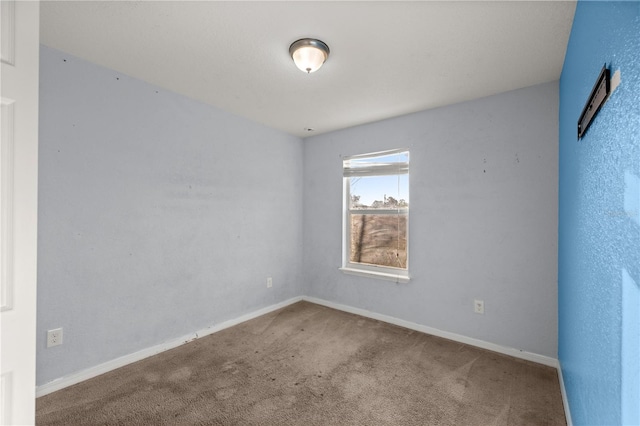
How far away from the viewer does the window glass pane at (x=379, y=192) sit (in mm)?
3295

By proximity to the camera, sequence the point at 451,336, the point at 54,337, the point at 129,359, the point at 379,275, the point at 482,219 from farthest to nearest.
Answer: the point at 379,275 → the point at 451,336 → the point at 482,219 → the point at 129,359 → the point at 54,337

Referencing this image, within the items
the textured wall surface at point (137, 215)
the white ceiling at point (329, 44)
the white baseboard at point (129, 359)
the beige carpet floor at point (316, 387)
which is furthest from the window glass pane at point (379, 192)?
the white baseboard at point (129, 359)

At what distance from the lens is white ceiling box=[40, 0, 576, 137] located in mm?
1587

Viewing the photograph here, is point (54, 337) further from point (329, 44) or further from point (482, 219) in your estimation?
point (482, 219)

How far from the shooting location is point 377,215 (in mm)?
3529

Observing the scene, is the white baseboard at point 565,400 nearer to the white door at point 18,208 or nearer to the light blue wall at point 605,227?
the light blue wall at point 605,227

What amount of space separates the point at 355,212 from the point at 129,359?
2.71m

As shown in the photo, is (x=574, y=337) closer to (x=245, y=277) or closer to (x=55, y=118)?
(x=245, y=277)

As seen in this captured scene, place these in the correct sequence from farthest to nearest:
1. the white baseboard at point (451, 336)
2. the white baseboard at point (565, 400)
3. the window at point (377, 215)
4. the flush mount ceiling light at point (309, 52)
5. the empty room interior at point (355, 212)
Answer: the window at point (377, 215), the white baseboard at point (451, 336), the flush mount ceiling light at point (309, 52), the white baseboard at point (565, 400), the empty room interior at point (355, 212)

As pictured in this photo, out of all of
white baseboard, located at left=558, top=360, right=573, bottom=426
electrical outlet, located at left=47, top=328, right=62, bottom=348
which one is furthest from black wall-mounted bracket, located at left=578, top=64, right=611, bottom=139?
electrical outlet, located at left=47, top=328, right=62, bottom=348

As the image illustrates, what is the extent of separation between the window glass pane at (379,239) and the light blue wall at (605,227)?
1.66 meters

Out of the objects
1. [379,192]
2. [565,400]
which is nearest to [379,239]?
[379,192]

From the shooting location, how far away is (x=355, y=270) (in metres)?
3.58

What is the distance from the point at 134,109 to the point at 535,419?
362cm
